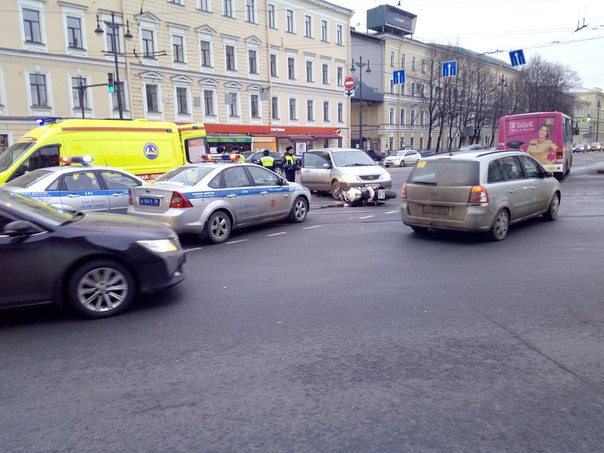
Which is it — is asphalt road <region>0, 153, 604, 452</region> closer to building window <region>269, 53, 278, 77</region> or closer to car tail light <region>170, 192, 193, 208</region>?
car tail light <region>170, 192, 193, 208</region>

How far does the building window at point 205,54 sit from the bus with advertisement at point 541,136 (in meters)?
27.1

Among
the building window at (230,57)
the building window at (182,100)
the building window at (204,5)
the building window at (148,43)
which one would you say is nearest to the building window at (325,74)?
the building window at (230,57)

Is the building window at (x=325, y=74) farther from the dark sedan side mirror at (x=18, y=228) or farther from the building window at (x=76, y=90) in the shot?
the dark sedan side mirror at (x=18, y=228)

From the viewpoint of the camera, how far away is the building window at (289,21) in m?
47.3

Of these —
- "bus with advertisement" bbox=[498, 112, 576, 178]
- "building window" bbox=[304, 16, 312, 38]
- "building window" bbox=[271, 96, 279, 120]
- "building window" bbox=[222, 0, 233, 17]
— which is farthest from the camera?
"building window" bbox=[304, 16, 312, 38]

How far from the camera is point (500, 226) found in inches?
356

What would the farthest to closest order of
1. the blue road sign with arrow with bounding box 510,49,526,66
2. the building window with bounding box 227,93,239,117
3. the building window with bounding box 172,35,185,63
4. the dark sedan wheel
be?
1. the building window with bounding box 227,93,239,117
2. the building window with bounding box 172,35,185,63
3. the blue road sign with arrow with bounding box 510,49,526,66
4. the dark sedan wheel

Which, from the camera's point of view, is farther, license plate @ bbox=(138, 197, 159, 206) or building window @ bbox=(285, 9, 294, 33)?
building window @ bbox=(285, 9, 294, 33)

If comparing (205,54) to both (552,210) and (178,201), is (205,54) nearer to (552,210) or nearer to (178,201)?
(178,201)

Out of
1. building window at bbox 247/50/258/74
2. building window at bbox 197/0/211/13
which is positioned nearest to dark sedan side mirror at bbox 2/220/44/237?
building window at bbox 197/0/211/13

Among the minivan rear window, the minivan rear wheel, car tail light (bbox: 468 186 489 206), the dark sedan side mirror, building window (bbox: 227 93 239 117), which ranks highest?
building window (bbox: 227 93 239 117)

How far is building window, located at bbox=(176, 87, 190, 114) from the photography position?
3978 cm

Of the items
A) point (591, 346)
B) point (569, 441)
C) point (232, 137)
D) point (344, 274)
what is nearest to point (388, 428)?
point (569, 441)

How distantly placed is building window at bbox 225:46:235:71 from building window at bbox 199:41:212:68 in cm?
185
